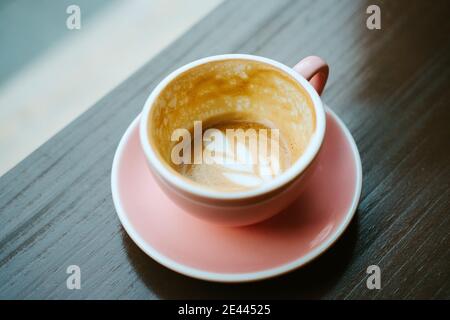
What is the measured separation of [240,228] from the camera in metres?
0.48

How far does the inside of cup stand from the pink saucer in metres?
0.04

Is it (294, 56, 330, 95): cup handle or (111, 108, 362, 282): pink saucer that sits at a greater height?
(294, 56, 330, 95): cup handle

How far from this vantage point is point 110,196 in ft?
1.73

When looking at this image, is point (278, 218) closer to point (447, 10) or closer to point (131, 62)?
point (447, 10)

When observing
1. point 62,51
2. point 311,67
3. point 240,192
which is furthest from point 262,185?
point 62,51

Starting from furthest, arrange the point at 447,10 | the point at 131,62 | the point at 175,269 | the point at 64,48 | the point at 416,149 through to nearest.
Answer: the point at 64,48 → the point at 131,62 → the point at 447,10 → the point at 416,149 → the point at 175,269

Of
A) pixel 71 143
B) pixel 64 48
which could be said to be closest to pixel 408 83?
pixel 71 143

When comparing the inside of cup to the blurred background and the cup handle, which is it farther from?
the blurred background

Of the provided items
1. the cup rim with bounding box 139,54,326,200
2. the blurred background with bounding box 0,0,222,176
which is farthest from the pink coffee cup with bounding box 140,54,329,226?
the blurred background with bounding box 0,0,222,176

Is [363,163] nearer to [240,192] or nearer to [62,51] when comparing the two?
[240,192]

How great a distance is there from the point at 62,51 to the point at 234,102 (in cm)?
74

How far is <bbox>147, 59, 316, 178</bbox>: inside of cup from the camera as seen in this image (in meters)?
0.48
